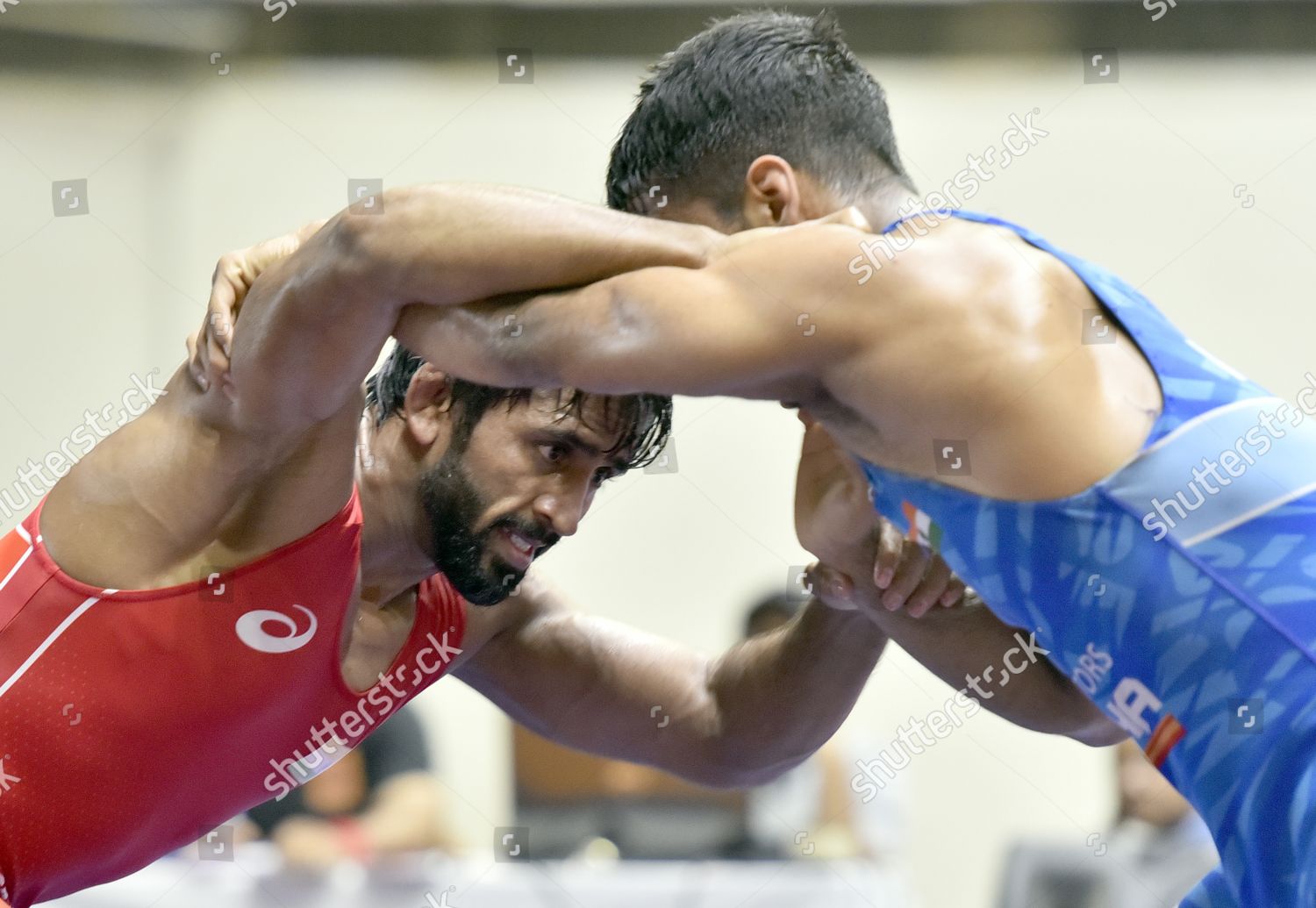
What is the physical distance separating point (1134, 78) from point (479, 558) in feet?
10.1

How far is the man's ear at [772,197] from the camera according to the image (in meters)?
1.28

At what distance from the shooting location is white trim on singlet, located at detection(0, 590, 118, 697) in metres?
1.38

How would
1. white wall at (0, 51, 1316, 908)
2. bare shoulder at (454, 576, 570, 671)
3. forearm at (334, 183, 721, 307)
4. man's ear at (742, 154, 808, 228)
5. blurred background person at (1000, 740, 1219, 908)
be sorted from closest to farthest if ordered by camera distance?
forearm at (334, 183, 721, 307)
man's ear at (742, 154, 808, 228)
bare shoulder at (454, 576, 570, 671)
blurred background person at (1000, 740, 1219, 908)
white wall at (0, 51, 1316, 908)

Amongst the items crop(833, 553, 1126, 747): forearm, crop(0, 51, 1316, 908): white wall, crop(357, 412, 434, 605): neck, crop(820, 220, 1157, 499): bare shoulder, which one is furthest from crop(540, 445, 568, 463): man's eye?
crop(0, 51, 1316, 908): white wall

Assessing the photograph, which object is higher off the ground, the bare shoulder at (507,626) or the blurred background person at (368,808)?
A: the bare shoulder at (507,626)

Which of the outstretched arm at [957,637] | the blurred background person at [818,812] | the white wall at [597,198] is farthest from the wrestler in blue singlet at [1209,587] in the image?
the white wall at [597,198]

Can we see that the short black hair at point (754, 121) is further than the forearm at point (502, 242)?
Yes

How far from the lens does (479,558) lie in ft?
5.35

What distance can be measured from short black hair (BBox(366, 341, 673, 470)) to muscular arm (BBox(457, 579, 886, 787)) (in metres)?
0.33

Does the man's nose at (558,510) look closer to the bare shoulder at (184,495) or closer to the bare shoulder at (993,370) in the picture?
the bare shoulder at (184,495)

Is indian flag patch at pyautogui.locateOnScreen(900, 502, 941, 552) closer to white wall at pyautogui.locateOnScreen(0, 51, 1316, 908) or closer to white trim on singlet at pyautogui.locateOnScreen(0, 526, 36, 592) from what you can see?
white trim on singlet at pyautogui.locateOnScreen(0, 526, 36, 592)

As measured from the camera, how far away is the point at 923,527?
112 cm

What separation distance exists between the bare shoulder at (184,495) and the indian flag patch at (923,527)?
59 cm

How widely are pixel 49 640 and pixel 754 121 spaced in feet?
2.96
